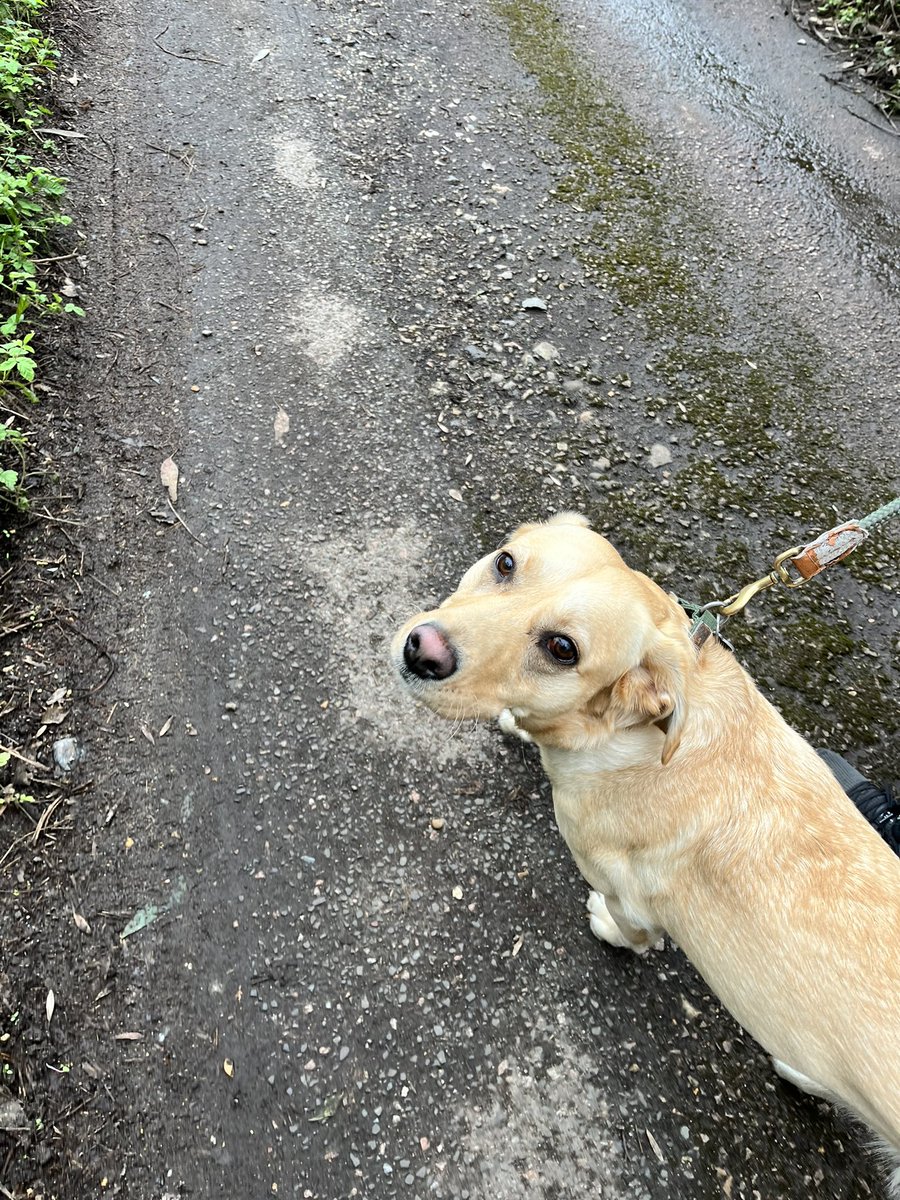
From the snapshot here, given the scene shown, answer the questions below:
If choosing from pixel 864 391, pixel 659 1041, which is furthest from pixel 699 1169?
pixel 864 391

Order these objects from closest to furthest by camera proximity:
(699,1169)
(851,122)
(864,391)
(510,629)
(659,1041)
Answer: (510,629) → (699,1169) → (659,1041) → (864,391) → (851,122)

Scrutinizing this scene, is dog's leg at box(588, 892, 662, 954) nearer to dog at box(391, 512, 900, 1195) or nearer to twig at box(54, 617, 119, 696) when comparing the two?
dog at box(391, 512, 900, 1195)

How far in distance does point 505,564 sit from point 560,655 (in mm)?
420

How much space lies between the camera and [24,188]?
4289 millimetres

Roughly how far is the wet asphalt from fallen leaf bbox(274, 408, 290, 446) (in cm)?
3

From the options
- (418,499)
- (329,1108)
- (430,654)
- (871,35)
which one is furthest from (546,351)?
(871,35)

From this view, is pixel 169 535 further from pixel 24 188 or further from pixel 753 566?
pixel 753 566

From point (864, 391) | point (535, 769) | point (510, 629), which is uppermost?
point (864, 391)

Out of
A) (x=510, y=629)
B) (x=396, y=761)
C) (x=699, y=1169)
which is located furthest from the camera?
(x=396, y=761)

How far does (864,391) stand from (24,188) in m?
5.51

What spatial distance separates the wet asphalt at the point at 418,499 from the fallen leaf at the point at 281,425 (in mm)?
28

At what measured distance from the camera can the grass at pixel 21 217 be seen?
360cm

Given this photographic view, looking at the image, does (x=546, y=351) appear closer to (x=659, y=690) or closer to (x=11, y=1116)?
(x=659, y=690)

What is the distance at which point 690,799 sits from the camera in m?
2.38
